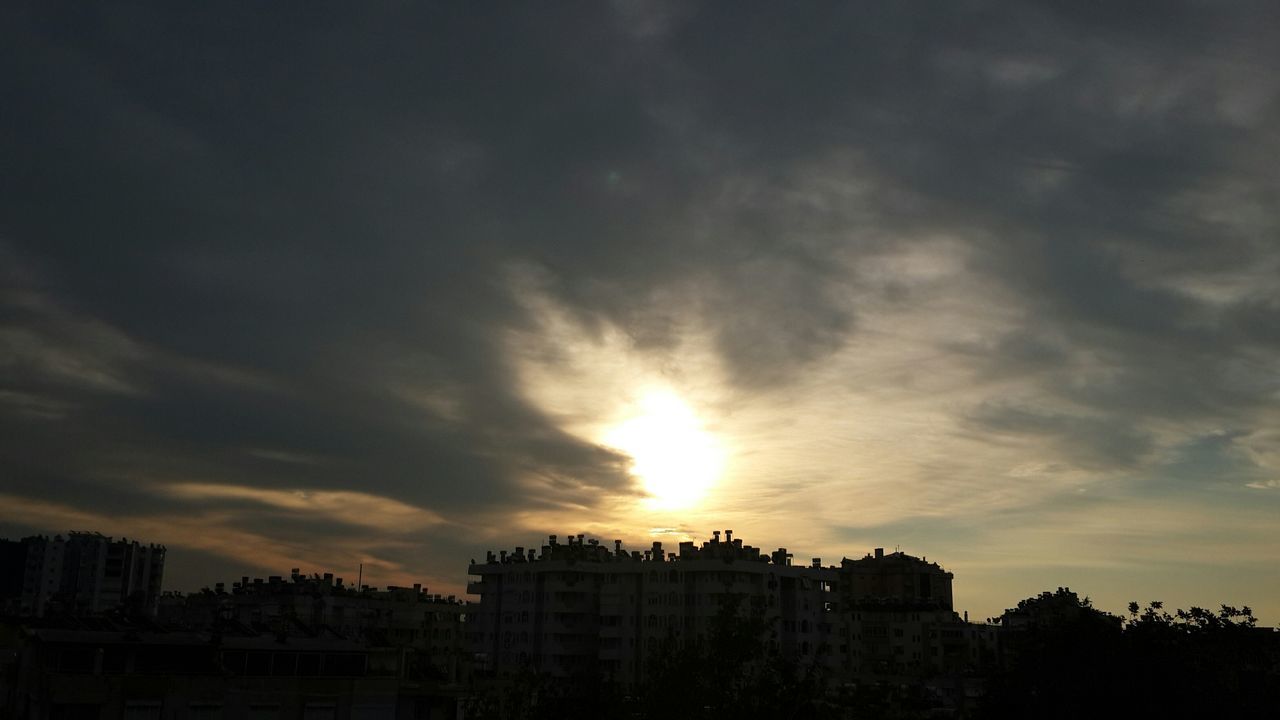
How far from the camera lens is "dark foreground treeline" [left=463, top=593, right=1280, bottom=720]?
35938 mm

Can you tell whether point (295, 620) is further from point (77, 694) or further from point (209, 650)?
point (77, 694)

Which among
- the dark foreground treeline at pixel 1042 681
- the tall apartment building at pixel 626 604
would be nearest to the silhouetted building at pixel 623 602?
the tall apartment building at pixel 626 604

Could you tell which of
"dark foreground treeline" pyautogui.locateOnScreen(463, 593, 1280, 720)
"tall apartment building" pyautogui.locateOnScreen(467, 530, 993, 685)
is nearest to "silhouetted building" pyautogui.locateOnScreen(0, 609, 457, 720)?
"dark foreground treeline" pyautogui.locateOnScreen(463, 593, 1280, 720)

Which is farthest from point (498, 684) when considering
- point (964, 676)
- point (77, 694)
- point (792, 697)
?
point (792, 697)

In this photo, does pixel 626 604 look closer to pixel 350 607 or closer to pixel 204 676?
pixel 350 607

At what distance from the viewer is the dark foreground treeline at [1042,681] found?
35.9 meters

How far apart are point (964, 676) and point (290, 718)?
94799mm

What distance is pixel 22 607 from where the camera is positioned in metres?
89.4

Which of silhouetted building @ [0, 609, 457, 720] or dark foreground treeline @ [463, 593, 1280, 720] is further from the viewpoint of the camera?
silhouetted building @ [0, 609, 457, 720]

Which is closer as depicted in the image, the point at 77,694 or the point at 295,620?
the point at 77,694

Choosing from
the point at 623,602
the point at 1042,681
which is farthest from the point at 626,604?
the point at 1042,681

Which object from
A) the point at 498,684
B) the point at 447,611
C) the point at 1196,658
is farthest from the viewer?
the point at 447,611

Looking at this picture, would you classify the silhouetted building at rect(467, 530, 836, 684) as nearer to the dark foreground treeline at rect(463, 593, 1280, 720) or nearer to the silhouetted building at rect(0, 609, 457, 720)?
the dark foreground treeline at rect(463, 593, 1280, 720)

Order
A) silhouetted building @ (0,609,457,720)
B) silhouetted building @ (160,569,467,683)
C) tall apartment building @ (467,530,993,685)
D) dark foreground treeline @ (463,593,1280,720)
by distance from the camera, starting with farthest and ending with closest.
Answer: silhouetted building @ (160,569,467,683)
tall apartment building @ (467,530,993,685)
silhouetted building @ (0,609,457,720)
dark foreground treeline @ (463,593,1280,720)
